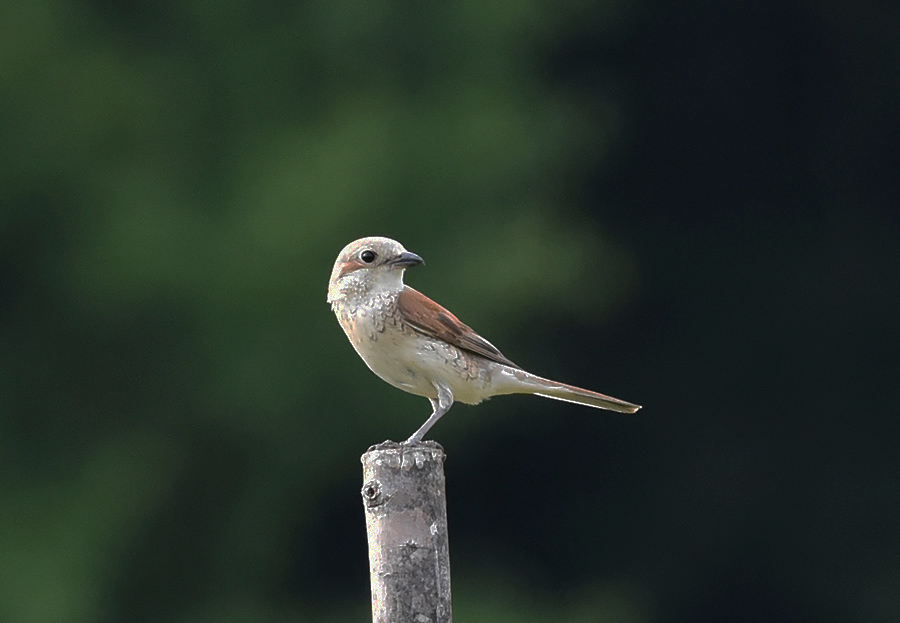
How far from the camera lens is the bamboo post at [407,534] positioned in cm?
407

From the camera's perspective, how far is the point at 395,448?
4285 mm

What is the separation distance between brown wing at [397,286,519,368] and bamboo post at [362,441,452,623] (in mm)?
978

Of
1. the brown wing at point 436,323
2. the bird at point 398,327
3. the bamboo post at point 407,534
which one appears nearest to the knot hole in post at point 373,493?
the bamboo post at point 407,534

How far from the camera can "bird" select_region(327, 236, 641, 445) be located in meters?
5.14


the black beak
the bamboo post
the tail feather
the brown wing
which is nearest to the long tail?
the tail feather

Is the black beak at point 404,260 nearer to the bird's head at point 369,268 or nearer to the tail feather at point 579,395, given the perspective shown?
the bird's head at point 369,268

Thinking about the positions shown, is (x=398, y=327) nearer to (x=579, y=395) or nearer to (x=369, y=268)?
(x=369, y=268)

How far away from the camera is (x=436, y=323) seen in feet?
17.3

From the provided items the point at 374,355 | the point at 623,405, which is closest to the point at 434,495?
the point at 374,355

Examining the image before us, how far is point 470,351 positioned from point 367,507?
1293mm

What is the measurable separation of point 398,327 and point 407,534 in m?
1.16

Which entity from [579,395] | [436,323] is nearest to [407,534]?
[436,323]

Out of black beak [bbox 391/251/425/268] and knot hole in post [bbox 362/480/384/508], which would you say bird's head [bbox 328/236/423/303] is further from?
knot hole in post [bbox 362/480/384/508]

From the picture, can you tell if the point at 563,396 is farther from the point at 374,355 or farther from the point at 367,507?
the point at 367,507
